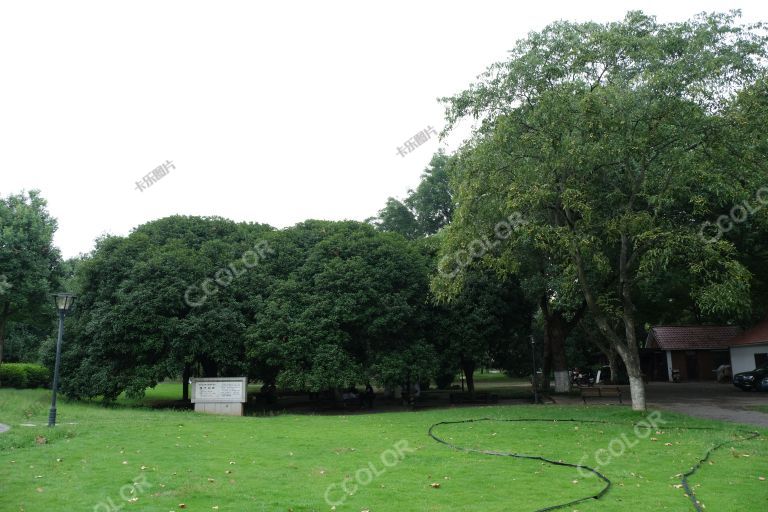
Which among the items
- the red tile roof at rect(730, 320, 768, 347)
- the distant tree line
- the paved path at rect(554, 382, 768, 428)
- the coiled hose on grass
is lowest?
the paved path at rect(554, 382, 768, 428)

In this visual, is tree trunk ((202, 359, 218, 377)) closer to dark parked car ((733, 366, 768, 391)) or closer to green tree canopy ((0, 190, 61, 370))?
green tree canopy ((0, 190, 61, 370))

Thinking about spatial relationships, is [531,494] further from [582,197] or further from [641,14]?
[641,14]

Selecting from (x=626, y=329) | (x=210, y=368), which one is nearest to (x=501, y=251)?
(x=626, y=329)

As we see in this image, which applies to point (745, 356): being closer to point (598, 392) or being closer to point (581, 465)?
point (598, 392)

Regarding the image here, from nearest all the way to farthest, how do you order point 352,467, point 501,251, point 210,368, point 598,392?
point 352,467
point 501,251
point 598,392
point 210,368

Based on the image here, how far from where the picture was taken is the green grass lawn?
8000mm

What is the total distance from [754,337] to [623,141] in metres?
23.8

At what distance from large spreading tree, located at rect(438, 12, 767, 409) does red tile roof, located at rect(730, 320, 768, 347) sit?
58.2 feet

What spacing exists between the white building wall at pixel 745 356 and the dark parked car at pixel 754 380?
3.62 m

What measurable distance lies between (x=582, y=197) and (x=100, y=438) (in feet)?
45.6

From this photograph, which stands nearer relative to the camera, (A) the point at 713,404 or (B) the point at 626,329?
(B) the point at 626,329

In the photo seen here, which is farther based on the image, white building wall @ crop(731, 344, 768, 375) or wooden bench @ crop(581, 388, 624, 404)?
white building wall @ crop(731, 344, 768, 375)

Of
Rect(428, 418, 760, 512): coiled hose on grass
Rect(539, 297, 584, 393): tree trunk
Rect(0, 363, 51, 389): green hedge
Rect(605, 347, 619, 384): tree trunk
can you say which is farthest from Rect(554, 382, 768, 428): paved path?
Rect(0, 363, 51, 389): green hedge

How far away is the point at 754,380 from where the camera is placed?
29.0 metres
